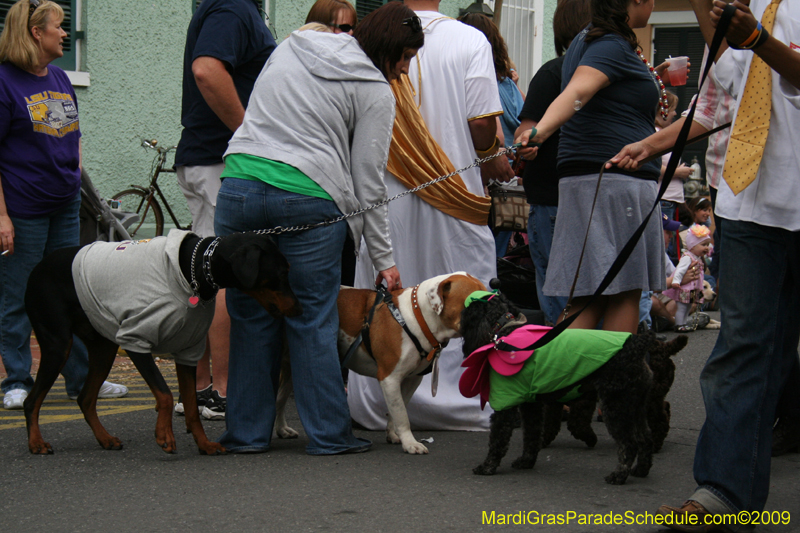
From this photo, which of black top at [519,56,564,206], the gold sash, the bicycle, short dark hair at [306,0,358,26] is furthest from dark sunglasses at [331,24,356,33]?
the bicycle

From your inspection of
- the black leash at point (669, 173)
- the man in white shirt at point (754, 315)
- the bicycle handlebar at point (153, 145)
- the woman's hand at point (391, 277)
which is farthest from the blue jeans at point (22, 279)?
the bicycle handlebar at point (153, 145)

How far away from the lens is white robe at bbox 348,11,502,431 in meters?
4.64

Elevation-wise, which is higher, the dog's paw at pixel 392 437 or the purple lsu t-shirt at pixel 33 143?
the purple lsu t-shirt at pixel 33 143

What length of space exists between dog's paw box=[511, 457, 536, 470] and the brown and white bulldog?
1.63 feet

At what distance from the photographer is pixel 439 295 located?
4094mm

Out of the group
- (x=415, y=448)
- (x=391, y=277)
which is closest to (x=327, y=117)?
(x=391, y=277)

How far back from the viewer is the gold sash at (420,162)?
15.0ft

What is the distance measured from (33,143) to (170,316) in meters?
1.88

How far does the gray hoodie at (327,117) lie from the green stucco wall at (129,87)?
5.52 metres

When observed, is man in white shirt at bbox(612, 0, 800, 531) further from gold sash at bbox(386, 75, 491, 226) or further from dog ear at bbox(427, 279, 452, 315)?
gold sash at bbox(386, 75, 491, 226)

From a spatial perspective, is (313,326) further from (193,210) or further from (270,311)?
(193,210)

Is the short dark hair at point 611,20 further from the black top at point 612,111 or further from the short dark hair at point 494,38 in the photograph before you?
the short dark hair at point 494,38

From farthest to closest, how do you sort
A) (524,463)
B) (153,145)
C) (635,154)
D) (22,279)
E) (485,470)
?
1. (153,145)
2. (22,279)
3. (524,463)
4. (485,470)
5. (635,154)

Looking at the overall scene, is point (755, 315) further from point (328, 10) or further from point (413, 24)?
point (328, 10)
